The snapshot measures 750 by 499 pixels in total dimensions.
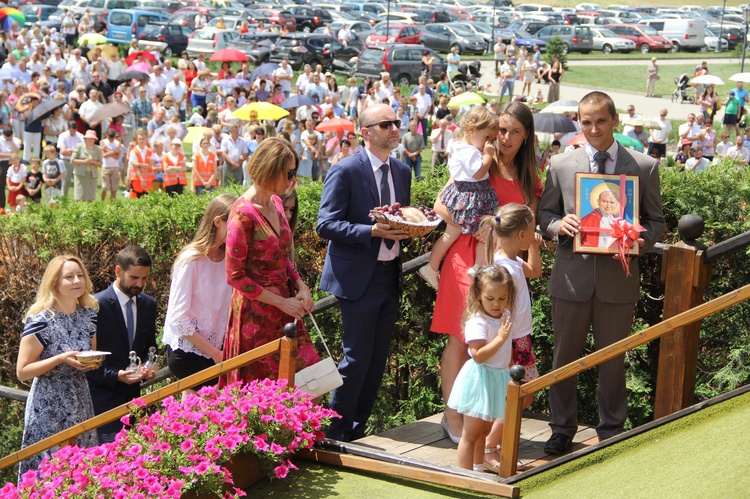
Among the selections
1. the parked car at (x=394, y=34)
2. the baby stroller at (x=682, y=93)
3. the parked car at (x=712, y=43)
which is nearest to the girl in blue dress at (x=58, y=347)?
the baby stroller at (x=682, y=93)

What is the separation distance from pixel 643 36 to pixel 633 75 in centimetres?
1116

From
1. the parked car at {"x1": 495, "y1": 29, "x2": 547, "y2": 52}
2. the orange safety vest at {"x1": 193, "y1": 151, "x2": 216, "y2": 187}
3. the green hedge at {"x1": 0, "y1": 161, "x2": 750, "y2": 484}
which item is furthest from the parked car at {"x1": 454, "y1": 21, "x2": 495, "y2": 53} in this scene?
the green hedge at {"x1": 0, "y1": 161, "x2": 750, "y2": 484}

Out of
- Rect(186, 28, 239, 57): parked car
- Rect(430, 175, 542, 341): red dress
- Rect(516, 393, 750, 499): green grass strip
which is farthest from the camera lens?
Rect(186, 28, 239, 57): parked car

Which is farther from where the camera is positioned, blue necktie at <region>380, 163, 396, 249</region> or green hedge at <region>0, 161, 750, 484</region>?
Answer: green hedge at <region>0, 161, 750, 484</region>

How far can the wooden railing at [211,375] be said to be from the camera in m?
5.39

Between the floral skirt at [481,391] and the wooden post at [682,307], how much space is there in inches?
40.7

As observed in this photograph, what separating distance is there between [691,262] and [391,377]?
2.57m

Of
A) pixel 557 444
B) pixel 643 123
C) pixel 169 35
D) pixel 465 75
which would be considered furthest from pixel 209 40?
pixel 557 444

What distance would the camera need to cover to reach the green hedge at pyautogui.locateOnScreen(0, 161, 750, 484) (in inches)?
261

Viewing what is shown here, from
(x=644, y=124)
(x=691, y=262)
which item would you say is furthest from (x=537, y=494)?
(x=644, y=124)

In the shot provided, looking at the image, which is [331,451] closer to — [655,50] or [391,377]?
[391,377]

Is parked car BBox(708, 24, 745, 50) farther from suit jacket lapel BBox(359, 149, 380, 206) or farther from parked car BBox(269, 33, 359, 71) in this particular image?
suit jacket lapel BBox(359, 149, 380, 206)

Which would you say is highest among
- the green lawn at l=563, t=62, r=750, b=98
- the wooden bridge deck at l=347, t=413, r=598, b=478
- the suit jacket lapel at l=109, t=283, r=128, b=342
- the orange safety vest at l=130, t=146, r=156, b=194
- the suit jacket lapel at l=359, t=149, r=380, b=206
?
the suit jacket lapel at l=359, t=149, r=380, b=206

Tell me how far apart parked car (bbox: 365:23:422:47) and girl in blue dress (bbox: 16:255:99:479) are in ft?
133
